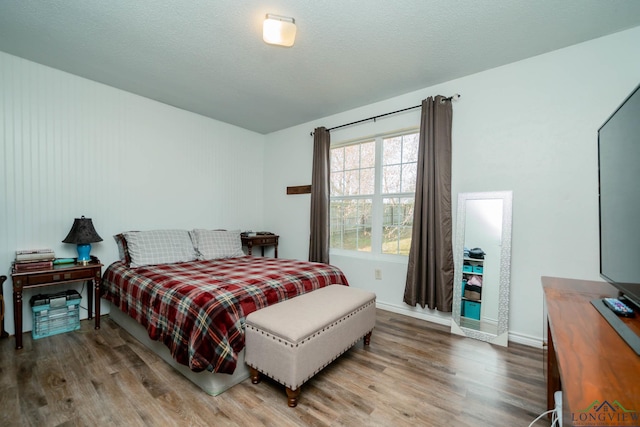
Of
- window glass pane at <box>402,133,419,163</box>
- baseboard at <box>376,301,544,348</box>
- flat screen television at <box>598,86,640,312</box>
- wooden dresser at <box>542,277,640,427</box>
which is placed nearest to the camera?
wooden dresser at <box>542,277,640,427</box>

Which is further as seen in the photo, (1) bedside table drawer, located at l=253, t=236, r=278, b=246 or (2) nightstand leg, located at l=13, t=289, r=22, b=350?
(1) bedside table drawer, located at l=253, t=236, r=278, b=246

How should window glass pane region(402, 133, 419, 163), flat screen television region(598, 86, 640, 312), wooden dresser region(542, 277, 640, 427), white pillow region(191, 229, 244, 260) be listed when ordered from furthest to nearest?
1. white pillow region(191, 229, 244, 260)
2. window glass pane region(402, 133, 419, 163)
3. flat screen television region(598, 86, 640, 312)
4. wooden dresser region(542, 277, 640, 427)

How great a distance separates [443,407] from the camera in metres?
1.57

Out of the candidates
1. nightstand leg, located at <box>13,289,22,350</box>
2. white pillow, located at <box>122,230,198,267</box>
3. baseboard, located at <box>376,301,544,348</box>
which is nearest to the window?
baseboard, located at <box>376,301,544,348</box>

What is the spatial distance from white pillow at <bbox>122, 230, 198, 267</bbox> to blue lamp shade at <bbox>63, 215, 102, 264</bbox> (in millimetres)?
305

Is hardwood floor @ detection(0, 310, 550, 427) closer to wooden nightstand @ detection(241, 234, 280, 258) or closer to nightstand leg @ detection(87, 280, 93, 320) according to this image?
nightstand leg @ detection(87, 280, 93, 320)

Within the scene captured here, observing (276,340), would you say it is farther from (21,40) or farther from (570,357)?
(21,40)

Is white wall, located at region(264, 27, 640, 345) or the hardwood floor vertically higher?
white wall, located at region(264, 27, 640, 345)

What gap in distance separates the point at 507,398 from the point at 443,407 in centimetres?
44

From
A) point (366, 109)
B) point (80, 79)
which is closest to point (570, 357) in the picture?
point (366, 109)

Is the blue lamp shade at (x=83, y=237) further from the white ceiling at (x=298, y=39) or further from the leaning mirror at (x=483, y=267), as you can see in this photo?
the leaning mirror at (x=483, y=267)

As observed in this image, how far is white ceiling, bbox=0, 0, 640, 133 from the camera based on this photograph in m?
1.81

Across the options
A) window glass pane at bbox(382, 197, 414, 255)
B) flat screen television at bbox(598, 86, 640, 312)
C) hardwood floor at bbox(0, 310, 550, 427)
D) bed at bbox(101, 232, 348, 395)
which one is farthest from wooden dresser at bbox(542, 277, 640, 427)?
window glass pane at bbox(382, 197, 414, 255)

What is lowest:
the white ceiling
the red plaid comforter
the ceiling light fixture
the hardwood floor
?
the hardwood floor
